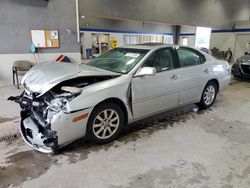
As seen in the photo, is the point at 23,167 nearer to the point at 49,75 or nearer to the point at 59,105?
the point at 59,105

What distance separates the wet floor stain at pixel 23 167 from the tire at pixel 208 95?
2.71 meters

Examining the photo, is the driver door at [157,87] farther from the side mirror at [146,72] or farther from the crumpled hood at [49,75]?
the crumpled hood at [49,75]

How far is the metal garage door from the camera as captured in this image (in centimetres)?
1218

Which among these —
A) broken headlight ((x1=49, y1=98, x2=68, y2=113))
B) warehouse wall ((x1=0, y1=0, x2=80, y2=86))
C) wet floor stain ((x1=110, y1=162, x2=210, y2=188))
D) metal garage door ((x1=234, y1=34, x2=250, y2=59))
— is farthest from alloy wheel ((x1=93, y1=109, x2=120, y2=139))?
metal garage door ((x1=234, y1=34, x2=250, y2=59))

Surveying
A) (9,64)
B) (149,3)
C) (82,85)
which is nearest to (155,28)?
(149,3)

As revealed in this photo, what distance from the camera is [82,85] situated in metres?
2.37

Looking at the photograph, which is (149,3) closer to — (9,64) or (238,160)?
(9,64)

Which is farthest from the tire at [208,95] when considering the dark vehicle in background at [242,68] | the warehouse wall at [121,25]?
the warehouse wall at [121,25]

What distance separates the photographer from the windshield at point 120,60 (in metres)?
2.80

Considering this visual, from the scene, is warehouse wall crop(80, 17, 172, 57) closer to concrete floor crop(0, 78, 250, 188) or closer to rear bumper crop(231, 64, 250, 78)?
rear bumper crop(231, 64, 250, 78)

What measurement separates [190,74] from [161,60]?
0.61 metres

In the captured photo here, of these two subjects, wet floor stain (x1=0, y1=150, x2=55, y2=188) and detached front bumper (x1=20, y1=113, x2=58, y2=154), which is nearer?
wet floor stain (x1=0, y1=150, x2=55, y2=188)

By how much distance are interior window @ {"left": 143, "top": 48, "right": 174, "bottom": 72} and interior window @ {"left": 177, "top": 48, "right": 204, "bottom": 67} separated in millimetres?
214

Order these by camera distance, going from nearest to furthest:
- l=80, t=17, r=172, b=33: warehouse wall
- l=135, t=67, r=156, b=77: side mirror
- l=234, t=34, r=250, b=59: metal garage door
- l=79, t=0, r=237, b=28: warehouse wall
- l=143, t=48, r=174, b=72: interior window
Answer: l=135, t=67, r=156, b=77: side mirror → l=143, t=48, r=174, b=72: interior window → l=79, t=0, r=237, b=28: warehouse wall → l=234, t=34, r=250, b=59: metal garage door → l=80, t=17, r=172, b=33: warehouse wall
